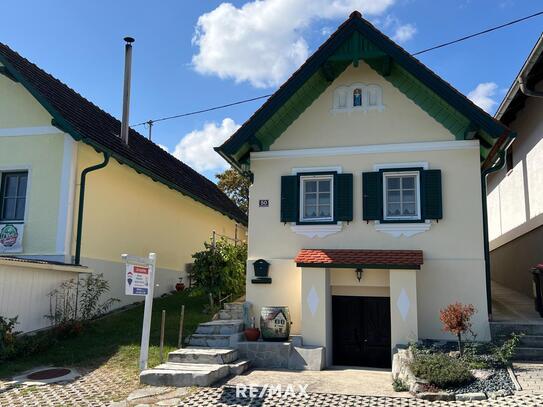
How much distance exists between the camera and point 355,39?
12523 millimetres

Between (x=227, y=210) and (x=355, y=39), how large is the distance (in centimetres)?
1322

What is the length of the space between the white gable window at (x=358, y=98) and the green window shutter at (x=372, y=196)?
1689mm

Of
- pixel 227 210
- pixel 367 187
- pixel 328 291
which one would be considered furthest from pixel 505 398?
pixel 227 210

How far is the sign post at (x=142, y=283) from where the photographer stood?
9.66 metres

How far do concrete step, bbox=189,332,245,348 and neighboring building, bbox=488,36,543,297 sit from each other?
8.92 m

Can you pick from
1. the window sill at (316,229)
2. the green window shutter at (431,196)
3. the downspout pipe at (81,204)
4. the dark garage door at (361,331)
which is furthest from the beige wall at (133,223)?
the green window shutter at (431,196)

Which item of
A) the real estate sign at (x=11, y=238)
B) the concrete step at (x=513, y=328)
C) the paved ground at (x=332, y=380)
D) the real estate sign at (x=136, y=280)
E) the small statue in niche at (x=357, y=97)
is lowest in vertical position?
the paved ground at (x=332, y=380)

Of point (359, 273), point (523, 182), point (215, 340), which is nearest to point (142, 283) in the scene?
point (215, 340)

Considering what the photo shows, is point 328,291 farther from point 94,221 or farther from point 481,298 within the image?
point 94,221

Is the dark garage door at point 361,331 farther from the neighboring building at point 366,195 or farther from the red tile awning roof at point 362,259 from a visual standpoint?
the red tile awning roof at point 362,259

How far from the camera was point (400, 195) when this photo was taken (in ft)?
41.3

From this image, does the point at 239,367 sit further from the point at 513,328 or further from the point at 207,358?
the point at 513,328

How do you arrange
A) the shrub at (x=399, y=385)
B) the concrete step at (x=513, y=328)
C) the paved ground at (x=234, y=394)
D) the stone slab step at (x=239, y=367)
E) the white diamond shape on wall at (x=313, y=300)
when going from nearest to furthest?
the paved ground at (x=234, y=394) → the shrub at (x=399, y=385) → the stone slab step at (x=239, y=367) → the concrete step at (x=513, y=328) → the white diamond shape on wall at (x=313, y=300)

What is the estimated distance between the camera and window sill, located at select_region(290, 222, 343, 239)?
1265 cm
